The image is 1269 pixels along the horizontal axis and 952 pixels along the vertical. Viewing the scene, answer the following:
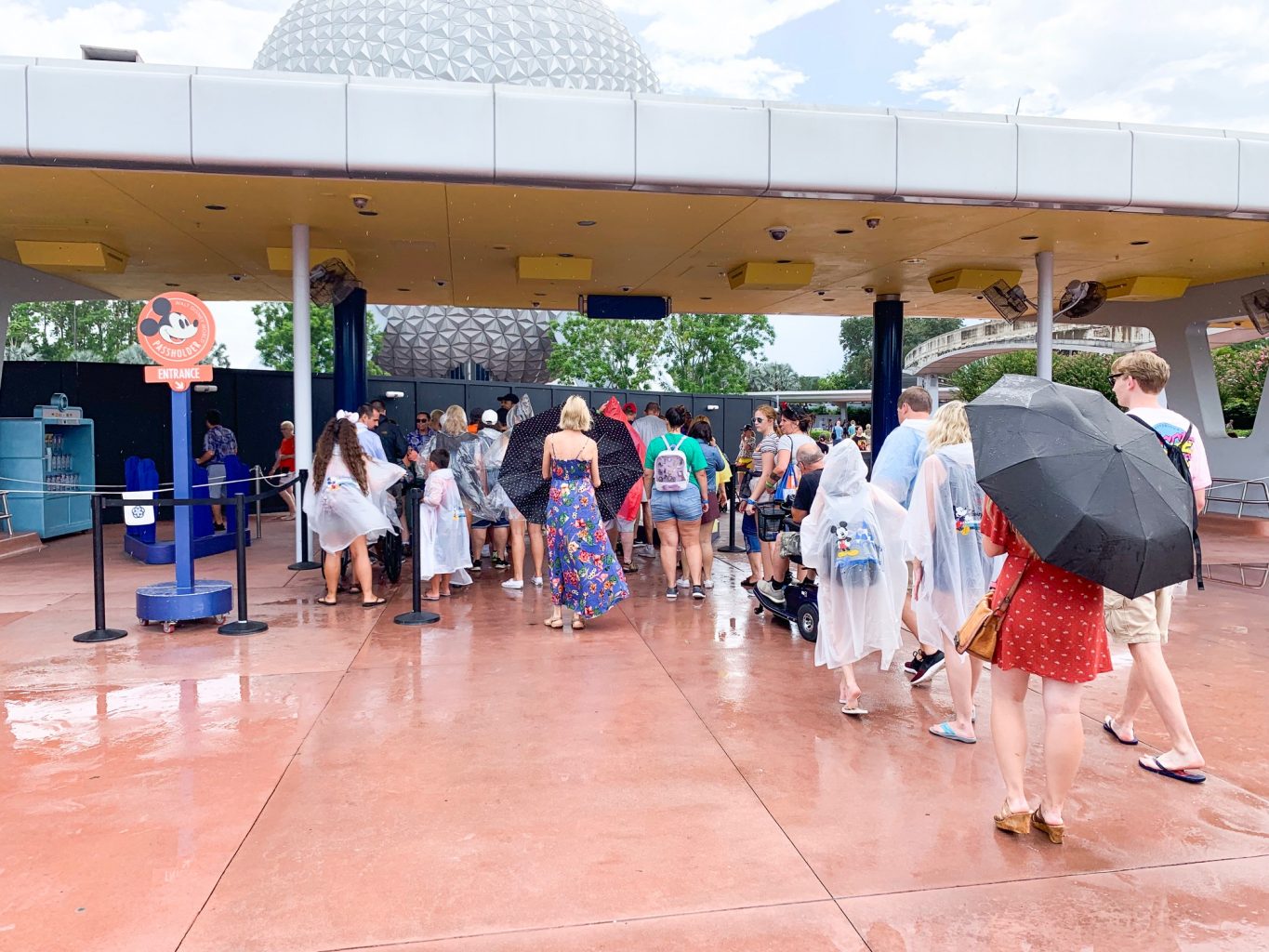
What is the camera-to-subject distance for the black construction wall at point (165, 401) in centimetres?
1511

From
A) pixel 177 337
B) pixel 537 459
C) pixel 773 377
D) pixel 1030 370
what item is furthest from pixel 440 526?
pixel 773 377

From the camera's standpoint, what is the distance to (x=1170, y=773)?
432 cm

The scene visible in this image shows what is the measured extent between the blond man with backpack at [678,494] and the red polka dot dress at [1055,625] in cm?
488

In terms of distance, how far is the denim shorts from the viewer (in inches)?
331

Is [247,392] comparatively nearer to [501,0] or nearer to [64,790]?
[501,0]

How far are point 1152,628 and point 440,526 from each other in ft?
20.1

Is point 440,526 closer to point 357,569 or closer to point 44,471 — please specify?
point 357,569

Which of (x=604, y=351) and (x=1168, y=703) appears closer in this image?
(x=1168, y=703)

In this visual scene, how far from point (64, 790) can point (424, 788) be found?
1.71 m

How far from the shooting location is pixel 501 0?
21062 mm

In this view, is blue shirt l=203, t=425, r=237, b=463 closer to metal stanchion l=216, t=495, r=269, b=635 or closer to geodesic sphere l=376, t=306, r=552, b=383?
metal stanchion l=216, t=495, r=269, b=635

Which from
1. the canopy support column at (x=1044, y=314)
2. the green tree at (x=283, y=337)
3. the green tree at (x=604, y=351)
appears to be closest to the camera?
the canopy support column at (x=1044, y=314)

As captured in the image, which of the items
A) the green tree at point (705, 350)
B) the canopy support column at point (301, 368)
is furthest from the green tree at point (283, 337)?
the canopy support column at point (301, 368)

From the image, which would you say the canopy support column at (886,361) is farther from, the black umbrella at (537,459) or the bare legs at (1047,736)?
the bare legs at (1047,736)
